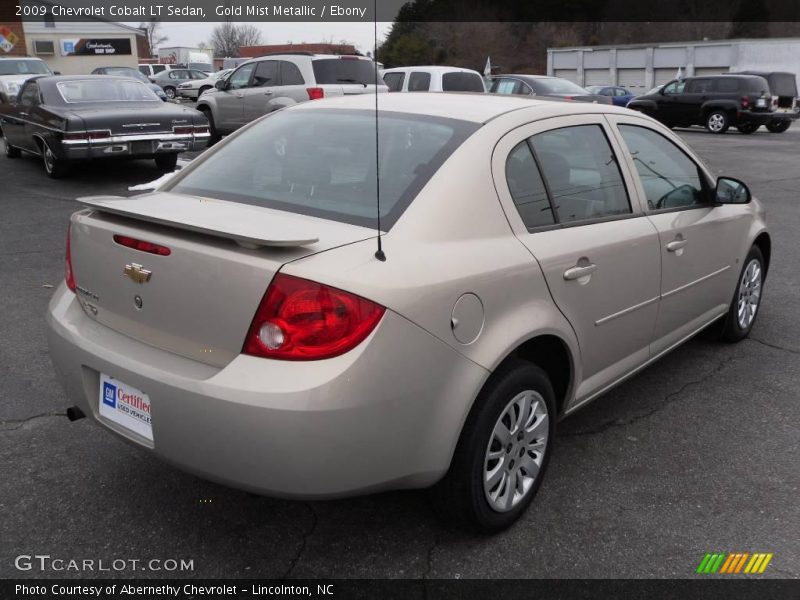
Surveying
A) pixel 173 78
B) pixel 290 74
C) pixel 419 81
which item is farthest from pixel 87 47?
pixel 290 74

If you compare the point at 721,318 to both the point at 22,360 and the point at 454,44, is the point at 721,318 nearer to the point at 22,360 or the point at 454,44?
the point at 22,360

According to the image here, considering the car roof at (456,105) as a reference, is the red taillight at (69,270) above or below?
below

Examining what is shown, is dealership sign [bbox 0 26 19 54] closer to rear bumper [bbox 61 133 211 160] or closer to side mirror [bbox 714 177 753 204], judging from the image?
rear bumper [bbox 61 133 211 160]

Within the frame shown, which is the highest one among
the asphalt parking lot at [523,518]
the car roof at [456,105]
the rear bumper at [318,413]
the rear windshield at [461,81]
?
→ the rear windshield at [461,81]

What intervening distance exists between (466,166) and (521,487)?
1235 mm

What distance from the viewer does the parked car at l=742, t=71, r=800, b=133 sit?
2280 cm

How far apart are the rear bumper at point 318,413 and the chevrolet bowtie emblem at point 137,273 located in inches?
9.6

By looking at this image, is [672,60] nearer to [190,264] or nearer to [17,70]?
[17,70]

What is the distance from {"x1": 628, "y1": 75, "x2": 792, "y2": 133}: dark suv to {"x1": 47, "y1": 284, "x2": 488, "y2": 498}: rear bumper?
22.7 metres

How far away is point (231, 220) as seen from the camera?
2.55 metres

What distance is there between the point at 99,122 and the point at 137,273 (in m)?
8.30

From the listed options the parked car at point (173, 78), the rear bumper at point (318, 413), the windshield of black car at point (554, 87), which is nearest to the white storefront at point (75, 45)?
the parked car at point (173, 78)

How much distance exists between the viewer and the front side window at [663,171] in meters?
3.66

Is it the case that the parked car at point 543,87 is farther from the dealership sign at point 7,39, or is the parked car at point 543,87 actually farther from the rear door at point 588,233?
the dealership sign at point 7,39
